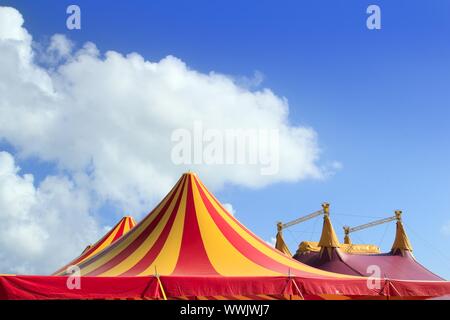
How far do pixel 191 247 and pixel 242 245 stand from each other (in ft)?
3.35

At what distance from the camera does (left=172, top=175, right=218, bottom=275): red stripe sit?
859 cm

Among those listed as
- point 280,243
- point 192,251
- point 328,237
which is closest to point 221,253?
point 192,251

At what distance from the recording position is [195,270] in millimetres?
8617

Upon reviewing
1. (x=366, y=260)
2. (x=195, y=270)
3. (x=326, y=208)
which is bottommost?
(x=195, y=270)

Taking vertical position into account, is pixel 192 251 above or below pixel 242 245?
below

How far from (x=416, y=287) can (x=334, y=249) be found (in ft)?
36.9

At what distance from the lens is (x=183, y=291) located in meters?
7.71

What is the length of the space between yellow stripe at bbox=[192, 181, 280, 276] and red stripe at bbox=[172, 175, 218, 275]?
8cm

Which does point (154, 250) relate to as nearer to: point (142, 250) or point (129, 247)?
point (142, 250)
